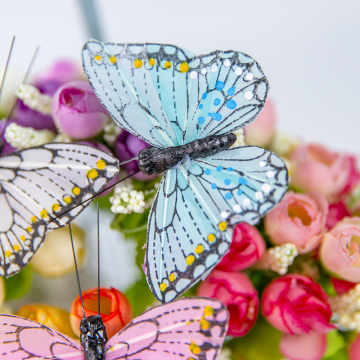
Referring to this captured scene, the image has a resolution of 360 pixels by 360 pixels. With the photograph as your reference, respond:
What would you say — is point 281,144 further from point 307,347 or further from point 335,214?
point 307,347

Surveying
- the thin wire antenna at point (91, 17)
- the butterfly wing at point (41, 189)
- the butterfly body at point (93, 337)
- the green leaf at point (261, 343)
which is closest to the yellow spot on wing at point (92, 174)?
the butterfly wing at point (41, 189)

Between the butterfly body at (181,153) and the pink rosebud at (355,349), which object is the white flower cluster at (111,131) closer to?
the butterfly body at (181,153)

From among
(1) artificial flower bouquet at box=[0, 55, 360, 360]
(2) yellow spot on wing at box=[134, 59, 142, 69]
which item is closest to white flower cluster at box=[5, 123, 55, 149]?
(1) artificial flower bouquet at box=[0, 55, 360, 360]

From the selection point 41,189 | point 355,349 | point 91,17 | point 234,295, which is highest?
point 91,17

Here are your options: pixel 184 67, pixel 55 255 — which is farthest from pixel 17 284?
pixel 184 67

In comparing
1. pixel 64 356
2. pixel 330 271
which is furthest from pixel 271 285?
pixel 64 356

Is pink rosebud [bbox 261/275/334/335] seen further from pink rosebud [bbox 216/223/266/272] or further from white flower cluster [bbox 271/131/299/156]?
white flower cluster [bbox 271/131/299/156]
